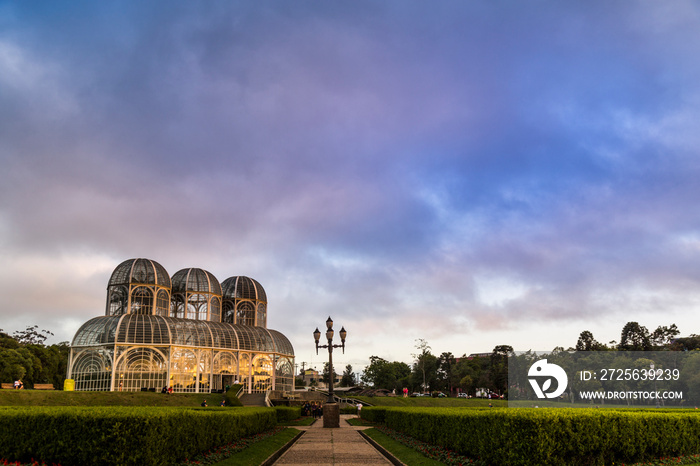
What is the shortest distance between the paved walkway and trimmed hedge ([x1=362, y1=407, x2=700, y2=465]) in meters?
2.50

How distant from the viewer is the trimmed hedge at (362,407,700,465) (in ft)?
33.7

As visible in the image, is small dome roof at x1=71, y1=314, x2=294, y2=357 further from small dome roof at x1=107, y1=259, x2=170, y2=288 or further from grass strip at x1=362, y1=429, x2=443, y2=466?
grass strip at x1=362, y1=429, x2=443, y2=466

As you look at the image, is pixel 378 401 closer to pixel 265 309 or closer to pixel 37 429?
pixel 265 309

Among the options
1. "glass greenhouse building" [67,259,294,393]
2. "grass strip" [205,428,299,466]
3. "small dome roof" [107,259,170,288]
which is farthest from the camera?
"small dome roof" [107,259,170,288]

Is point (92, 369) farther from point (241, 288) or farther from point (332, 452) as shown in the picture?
point (332, 452)

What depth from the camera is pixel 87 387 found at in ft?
145

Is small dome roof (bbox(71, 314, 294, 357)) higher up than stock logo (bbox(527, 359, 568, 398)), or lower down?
higher up

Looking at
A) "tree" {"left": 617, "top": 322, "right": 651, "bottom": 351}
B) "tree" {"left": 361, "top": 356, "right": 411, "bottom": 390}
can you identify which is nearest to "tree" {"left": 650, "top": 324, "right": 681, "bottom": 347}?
"tree" {"left": 617, "top": 322, "right": 651, "bottom": 351}

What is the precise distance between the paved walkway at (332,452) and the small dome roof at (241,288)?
4007cm

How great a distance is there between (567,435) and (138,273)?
48.0 m

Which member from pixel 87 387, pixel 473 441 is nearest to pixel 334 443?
pixel 473 441

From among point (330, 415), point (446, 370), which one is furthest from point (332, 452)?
point (446, 370)

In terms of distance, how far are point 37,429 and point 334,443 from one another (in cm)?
1142

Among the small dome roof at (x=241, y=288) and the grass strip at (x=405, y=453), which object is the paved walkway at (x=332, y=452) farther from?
the small dome roof at (x=241, y=288)
